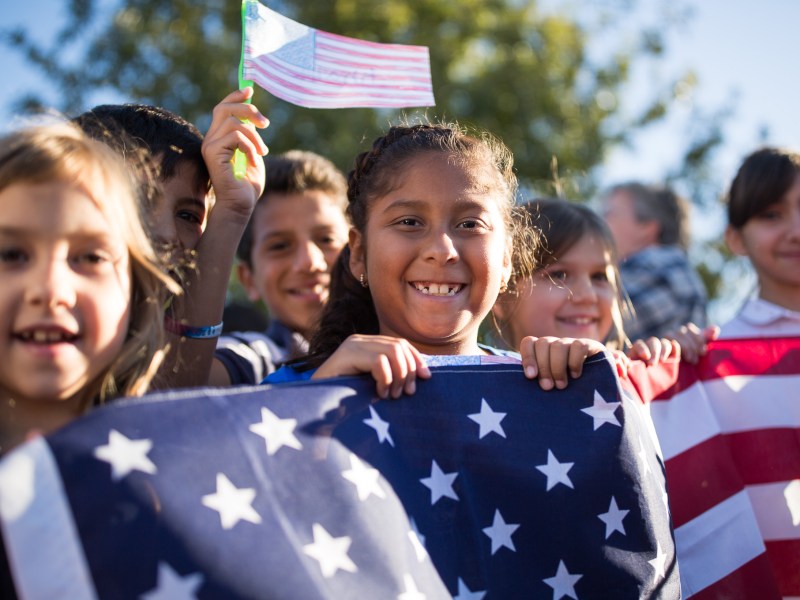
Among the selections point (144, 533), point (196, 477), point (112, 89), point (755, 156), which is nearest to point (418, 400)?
point (196, 477)

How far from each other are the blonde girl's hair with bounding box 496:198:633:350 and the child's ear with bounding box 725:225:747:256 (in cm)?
84

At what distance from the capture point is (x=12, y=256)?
2070mm

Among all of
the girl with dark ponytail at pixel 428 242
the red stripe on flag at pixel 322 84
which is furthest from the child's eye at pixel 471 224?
the red stripe on flag at pixel 322 84

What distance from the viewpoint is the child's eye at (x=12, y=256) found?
2064 millimetres

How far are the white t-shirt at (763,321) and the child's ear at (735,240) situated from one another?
368 mm

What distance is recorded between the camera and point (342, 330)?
3.53 metres

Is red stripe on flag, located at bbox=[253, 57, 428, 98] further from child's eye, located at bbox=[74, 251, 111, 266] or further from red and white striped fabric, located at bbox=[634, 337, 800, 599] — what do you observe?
red and white striped fabric, located at bbox=[634, 337, 800, 599]

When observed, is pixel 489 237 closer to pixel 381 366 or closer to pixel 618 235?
pixel 381 366

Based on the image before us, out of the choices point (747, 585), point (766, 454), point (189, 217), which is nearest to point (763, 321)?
point (766, 454)

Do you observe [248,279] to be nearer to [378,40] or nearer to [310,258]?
[310,258]

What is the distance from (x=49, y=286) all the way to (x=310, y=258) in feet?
7.93

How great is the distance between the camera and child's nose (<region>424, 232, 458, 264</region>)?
10.2ft

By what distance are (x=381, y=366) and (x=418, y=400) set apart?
6.7 inches

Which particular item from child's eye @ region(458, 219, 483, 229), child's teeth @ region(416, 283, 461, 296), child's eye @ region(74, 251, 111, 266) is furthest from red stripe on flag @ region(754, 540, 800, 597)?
child's eye @ region(74, 251, 111, 266)
